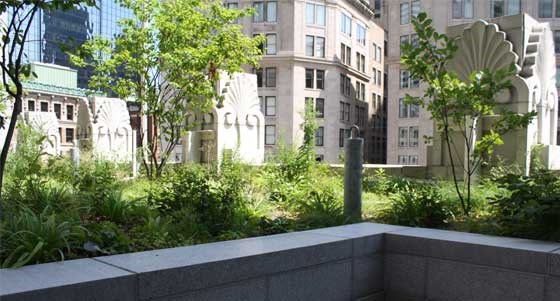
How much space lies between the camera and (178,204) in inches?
264

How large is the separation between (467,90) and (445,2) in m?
50.3

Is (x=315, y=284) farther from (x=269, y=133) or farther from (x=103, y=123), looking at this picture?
(x=269, y=133)

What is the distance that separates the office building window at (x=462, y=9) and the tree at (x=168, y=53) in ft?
145

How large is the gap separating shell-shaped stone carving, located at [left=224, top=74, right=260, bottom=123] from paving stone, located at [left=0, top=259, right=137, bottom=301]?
Answer: 44.4ft

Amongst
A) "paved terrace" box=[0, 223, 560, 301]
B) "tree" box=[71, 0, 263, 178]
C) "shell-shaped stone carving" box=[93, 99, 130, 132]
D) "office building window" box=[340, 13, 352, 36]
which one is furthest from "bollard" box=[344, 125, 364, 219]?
"office building window" box=[340, 13, 352, 36]

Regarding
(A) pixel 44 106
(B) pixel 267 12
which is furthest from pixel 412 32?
(A) pixel 44 106

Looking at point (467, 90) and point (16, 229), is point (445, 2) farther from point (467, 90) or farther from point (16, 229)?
point (16, 229)

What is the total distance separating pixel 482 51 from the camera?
13.5 meters

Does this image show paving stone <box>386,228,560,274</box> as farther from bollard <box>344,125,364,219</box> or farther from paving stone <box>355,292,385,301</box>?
bollard <box>344,125,364,219</box>

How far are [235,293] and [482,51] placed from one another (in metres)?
11.5

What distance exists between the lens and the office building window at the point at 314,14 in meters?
56.7

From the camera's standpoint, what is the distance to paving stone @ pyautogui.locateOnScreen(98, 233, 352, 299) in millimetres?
3627

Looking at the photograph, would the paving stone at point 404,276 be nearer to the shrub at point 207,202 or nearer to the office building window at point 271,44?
the shrub at point 207,202

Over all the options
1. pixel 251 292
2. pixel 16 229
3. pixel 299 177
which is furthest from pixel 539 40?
pixel 16 229
